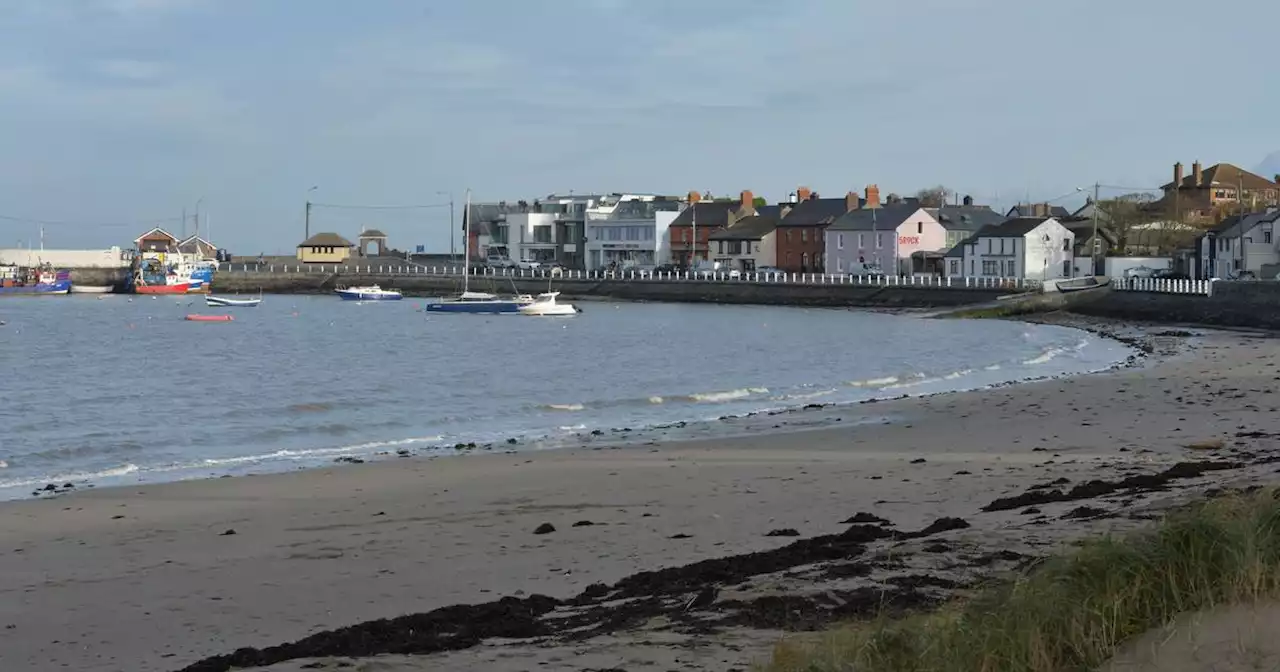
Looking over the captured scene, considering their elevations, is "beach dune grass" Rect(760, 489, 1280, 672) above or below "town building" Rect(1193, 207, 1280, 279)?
below

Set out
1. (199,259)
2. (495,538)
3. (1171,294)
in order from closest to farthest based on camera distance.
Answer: (495,538)
(1171,294)
(199,259)

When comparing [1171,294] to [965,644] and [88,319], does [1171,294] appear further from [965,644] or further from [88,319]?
[965,644]

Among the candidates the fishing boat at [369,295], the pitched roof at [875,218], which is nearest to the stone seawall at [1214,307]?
the pitched roof at [875,218]

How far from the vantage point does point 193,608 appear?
1073cm

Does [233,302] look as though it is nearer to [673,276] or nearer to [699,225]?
[673,276]

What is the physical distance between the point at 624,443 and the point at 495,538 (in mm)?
9827

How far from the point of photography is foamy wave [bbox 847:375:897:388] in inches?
1435

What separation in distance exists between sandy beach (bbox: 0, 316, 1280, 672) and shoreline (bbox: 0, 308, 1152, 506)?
80 cm

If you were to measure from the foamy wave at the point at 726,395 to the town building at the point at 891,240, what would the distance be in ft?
271

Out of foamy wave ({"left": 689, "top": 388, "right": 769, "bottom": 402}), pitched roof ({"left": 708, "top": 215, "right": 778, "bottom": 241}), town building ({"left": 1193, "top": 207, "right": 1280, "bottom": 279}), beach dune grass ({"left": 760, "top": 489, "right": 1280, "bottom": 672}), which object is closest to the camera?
beach dune grass ({"left": 760, "top": 489, "right": 1280, "bottom": 672})

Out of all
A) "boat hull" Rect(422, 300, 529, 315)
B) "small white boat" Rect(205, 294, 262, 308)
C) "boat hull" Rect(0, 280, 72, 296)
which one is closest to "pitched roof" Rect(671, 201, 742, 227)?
"boat hull" Rect(422, 300, 529, 315)

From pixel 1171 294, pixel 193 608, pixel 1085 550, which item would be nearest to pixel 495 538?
pixel 193 608

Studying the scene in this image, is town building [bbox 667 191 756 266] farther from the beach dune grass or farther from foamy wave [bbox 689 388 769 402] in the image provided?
the beach dune grass

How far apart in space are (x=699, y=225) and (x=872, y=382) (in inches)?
3878
